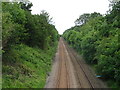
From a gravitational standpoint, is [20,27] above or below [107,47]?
above

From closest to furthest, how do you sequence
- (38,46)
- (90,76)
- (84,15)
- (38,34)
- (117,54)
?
(117,54) → (90,76) → (38,34) → (38,46) → (84,15)

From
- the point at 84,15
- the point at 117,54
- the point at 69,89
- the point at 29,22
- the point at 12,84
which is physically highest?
the point at 84,15

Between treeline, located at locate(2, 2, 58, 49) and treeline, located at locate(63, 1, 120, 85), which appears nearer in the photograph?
→ treeline, located at locate(2, 2, 58, 49)

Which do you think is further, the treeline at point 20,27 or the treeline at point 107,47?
the treeline at point 107,47

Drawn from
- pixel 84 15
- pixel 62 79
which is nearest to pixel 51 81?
pixel 62 79

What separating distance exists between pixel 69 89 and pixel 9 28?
769cm

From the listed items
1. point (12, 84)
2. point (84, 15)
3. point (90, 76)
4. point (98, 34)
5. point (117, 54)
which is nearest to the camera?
point (12, 84)

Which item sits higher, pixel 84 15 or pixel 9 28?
pixel 84 15

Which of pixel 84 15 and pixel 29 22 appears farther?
pixel 84 15

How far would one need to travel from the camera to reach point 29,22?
87.4ft

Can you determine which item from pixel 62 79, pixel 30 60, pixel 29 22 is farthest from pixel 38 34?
pixel 62 79

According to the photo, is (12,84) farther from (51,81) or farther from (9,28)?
(51,81)

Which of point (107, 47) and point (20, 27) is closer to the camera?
point (20, 27)

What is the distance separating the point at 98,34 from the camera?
24516mm
